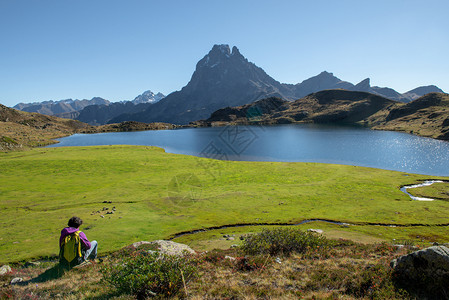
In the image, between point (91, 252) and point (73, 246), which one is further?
point (91, 252)

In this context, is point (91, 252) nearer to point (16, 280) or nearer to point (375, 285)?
point (16, 280)

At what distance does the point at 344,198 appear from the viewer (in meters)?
39.2

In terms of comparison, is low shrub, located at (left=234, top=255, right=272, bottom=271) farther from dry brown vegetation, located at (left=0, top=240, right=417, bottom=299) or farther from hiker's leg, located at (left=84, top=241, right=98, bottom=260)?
hiker's leg, located at (left=84, top=241, right=98, bottom=260)

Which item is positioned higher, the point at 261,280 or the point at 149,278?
the point at 149,278

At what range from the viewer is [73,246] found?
14.0 m

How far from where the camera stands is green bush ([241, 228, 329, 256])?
17328 millimetres

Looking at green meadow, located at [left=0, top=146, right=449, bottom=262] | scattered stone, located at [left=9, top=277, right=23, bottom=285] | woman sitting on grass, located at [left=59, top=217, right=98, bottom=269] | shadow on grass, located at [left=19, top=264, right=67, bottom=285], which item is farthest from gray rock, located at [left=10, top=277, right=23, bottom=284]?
green meadow, located at [left=0, top=146, right=449, bottom=262]

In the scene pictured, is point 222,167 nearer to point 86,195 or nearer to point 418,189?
point 86,195

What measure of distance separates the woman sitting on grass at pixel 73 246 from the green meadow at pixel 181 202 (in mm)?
5993

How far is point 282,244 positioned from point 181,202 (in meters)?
21.2

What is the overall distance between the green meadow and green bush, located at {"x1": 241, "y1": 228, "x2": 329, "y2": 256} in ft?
22.3

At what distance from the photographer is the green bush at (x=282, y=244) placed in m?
17.3

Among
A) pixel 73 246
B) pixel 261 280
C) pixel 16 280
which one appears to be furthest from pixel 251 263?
pixel 16 280

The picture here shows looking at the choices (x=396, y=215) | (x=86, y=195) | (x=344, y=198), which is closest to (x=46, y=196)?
(x=86, y=195)
